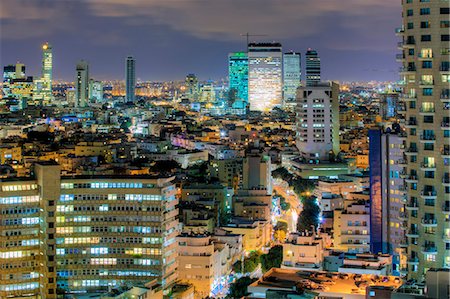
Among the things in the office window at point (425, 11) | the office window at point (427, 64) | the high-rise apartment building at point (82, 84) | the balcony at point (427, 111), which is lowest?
the balcony at point (427, 111)

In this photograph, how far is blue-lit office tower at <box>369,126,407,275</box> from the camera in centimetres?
1630

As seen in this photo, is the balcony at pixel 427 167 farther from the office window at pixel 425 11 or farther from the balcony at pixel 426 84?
the office window at pixel 425 11

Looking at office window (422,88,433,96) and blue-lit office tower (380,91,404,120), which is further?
blue-lit office tower (380,91,404,120)

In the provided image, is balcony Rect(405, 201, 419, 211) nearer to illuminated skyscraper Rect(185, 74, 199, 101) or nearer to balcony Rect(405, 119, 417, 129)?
balcony Rect(405, 119, 417, 129)

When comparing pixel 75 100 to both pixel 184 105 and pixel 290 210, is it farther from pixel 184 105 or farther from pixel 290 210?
pixel 290 210

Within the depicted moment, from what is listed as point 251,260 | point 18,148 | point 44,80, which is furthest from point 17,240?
point 44,80

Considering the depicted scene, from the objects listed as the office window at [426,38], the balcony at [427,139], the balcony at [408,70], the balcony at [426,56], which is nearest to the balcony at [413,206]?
the balcony at [427,139]

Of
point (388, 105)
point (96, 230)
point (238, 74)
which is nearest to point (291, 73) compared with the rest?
point (238, 74)

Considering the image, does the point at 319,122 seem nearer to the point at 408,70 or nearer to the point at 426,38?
the point at 408,70

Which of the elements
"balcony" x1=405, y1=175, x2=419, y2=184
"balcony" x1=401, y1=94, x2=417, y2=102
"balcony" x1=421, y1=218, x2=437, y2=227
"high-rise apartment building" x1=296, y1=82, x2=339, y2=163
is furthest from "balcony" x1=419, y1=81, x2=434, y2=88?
"high-rise apartment building" x1=296, y1=82, x2=339, y2=163

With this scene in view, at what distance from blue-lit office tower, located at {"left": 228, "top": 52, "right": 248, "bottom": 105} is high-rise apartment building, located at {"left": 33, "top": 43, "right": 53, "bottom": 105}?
17.3m

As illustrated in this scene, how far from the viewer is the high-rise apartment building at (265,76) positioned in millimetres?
78812

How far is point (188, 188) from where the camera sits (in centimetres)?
2427

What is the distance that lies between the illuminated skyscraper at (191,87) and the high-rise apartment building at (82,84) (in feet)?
49.6
